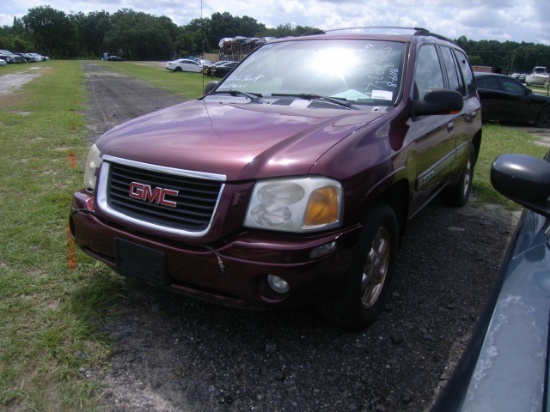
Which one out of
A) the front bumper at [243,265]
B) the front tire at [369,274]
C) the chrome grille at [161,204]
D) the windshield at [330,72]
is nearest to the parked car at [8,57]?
the windshield at [330,72]

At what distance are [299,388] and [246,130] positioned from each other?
1365 mm

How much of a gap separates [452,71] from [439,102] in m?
1.63

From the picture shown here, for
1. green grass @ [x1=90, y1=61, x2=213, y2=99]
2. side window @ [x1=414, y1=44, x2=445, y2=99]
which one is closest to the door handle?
side window @ [x1=414, y1=44, x2=445, y2=99]

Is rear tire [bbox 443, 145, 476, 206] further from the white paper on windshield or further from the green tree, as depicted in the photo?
the green tree

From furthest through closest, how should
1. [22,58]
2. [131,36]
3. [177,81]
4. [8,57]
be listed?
[131,36]
[22,58]
[8,57]
[177,81]

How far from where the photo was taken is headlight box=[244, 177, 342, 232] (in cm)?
208

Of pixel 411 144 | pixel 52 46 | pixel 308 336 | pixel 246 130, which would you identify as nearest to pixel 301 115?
pixel 246 130

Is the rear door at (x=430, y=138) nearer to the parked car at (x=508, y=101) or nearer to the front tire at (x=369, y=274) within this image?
the front tire at (x=369, y=274)

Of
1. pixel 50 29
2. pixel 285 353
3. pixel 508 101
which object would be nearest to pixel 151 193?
pixel 285 353

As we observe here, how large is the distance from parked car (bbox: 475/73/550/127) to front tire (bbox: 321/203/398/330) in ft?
34.9

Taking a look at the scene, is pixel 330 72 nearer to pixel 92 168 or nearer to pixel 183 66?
pixel 92 168

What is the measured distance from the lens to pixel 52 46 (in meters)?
107

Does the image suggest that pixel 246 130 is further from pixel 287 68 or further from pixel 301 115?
pixel 287 68

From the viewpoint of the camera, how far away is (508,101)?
12062 mm
